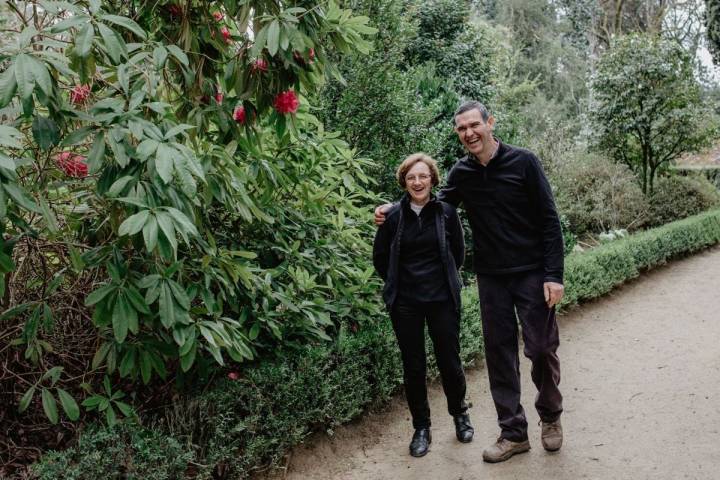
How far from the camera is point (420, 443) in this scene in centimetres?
394

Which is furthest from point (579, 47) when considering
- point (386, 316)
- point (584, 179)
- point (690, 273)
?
point (386, 316)

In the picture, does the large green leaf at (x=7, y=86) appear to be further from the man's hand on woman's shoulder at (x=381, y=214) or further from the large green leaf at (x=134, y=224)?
the man's hand on woman's shoulder at (x=381, y=214)

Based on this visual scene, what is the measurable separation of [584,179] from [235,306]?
1022 centimetres

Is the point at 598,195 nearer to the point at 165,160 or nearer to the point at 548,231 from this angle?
the point at 548,231

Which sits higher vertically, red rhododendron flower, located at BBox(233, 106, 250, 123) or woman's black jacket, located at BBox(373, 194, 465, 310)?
red rhododendron flower, located at BBox(233, 106, 250, 123)

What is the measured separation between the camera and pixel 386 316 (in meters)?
4.81

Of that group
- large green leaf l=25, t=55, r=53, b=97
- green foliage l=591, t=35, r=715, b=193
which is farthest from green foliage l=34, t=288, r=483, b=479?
green foliage l=591, t=35, r=715, b=193

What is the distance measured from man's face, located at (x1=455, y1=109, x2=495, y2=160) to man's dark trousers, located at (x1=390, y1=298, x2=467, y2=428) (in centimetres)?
95

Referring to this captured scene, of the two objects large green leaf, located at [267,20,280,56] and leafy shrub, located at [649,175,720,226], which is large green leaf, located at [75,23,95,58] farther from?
leafy shrub, located at [649,175,720,226]

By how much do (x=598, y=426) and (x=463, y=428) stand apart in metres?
1.03

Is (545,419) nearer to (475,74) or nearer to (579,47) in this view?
(475,74)

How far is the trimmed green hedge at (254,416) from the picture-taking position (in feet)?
9.74

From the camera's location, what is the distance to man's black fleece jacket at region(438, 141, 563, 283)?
347 centimetres

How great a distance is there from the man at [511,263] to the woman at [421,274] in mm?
185
